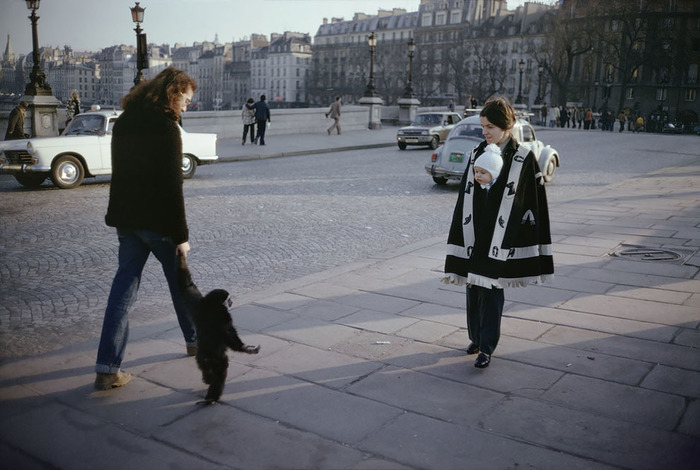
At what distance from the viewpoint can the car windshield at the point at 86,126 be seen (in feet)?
44.3

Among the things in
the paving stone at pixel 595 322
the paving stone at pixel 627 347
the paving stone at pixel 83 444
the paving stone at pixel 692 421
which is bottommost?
the paving stone at pixel 83 444

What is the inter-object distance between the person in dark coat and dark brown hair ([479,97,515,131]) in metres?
13.7

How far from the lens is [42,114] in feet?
69.2

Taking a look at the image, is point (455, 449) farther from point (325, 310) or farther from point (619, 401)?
point (325, 310)

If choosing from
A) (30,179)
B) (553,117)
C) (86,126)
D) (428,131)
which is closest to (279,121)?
(428,131)

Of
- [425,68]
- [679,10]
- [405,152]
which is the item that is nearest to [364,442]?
[405,152]

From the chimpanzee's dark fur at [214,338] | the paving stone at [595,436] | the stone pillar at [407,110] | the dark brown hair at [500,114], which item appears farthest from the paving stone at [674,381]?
the stone pillar at [407,110]

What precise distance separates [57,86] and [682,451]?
22.6 meters

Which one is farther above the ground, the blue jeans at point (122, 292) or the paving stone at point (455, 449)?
the blue jeans at point (122, 292)

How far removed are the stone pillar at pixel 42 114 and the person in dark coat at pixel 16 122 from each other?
6.01m

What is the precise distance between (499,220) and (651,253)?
4.64 metres

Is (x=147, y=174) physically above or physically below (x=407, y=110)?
below

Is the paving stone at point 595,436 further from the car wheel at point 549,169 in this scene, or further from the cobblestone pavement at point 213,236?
the car wheel at point 549,169

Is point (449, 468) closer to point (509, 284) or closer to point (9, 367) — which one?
point (509, 284)
